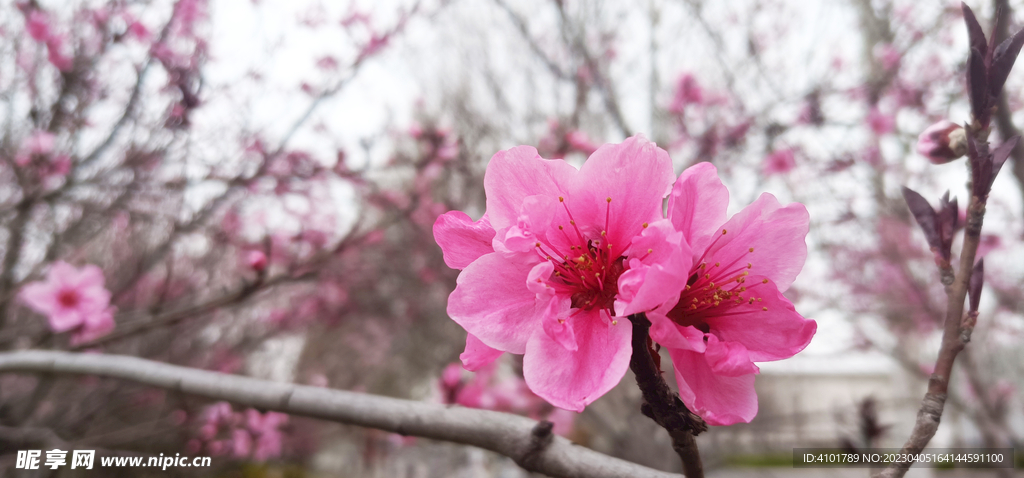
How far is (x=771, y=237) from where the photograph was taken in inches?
28.5

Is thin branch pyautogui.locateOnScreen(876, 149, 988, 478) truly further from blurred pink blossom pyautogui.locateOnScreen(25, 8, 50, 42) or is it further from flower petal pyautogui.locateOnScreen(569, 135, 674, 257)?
blurred pink blossom pyautogui.locateOnScreen(25, 8, 50, 42)

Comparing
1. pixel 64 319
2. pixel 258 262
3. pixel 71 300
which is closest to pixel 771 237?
pixel 258 262

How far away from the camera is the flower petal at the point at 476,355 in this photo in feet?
2.42

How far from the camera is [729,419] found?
2.14 ft

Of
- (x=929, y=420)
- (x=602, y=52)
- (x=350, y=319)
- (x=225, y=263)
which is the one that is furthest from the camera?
(x=350, y=319)

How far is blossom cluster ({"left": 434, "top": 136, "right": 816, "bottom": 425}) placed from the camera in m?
0.66

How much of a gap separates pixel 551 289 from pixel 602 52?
453cm

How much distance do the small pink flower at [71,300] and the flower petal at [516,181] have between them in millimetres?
2749

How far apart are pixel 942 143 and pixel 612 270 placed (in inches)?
26.2

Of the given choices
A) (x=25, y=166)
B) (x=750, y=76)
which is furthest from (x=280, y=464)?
(x=750, y=76)

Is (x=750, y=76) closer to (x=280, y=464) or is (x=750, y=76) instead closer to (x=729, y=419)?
(x=729, y=419)

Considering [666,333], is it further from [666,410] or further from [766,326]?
[766,326]

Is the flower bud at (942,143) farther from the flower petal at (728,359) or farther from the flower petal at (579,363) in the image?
the flower petal at (579,363)

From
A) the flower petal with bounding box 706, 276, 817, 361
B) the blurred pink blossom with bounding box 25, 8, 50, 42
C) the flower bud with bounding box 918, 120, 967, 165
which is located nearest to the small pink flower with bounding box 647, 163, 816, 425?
the flower petal with bounding box 706, 276, 817, 361
